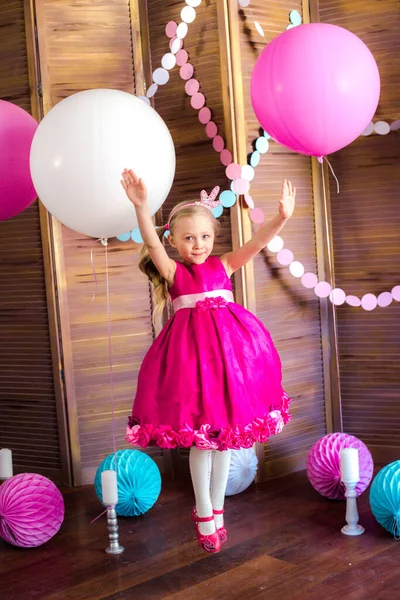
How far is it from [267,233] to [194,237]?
0.24 meters

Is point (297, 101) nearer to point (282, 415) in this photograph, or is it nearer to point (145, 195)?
point (145, 195)

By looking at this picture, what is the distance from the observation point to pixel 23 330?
11.0 ft

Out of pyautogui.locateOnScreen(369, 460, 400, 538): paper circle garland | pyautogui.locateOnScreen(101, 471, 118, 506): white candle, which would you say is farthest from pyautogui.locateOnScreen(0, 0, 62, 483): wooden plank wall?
pyautogui.locateOnScreen(369, 460, 400, 538): paper circle garland

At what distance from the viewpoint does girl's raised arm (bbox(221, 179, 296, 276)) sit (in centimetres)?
243

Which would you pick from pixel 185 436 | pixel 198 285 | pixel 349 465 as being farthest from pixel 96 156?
pixel 349 465

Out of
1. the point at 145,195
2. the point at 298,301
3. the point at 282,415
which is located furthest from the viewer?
the point at 298,301

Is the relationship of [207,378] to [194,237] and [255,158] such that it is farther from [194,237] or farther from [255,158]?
[255,158]

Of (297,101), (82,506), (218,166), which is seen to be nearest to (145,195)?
(297,101)

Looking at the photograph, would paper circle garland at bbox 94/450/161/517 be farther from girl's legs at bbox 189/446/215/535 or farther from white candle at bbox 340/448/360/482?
white candle at bbox 340/448/360/482

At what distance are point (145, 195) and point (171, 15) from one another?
127cm

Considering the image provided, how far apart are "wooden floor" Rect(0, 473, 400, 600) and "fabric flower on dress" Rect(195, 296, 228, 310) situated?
782 millimetres

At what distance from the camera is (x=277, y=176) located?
3195 millimetres

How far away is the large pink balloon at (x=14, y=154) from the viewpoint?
2627 millimetres

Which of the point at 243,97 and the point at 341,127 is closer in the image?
the point at 341,127
